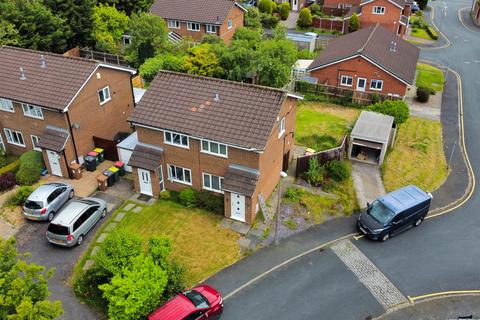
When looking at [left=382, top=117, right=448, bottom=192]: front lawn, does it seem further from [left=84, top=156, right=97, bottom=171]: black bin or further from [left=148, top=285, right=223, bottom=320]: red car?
[left=84, top=156, right=97, bottom=171]: black bin

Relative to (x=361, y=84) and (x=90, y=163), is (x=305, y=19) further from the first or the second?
(x=90, y=163)

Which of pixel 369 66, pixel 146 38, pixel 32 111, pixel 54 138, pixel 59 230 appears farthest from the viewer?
pixel 146 38

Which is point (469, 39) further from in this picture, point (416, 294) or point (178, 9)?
point (416, 294)

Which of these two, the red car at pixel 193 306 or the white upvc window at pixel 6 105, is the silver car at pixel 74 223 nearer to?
the red car at pixel 193 306

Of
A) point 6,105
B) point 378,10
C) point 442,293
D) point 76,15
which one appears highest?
point 76,15

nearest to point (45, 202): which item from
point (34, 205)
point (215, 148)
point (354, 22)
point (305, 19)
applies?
point (34, 205)

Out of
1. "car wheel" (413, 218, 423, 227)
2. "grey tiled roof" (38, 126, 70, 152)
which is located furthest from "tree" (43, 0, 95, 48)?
"car wheel" (413, 218, 423, 227)

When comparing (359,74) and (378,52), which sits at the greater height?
(378,52)
